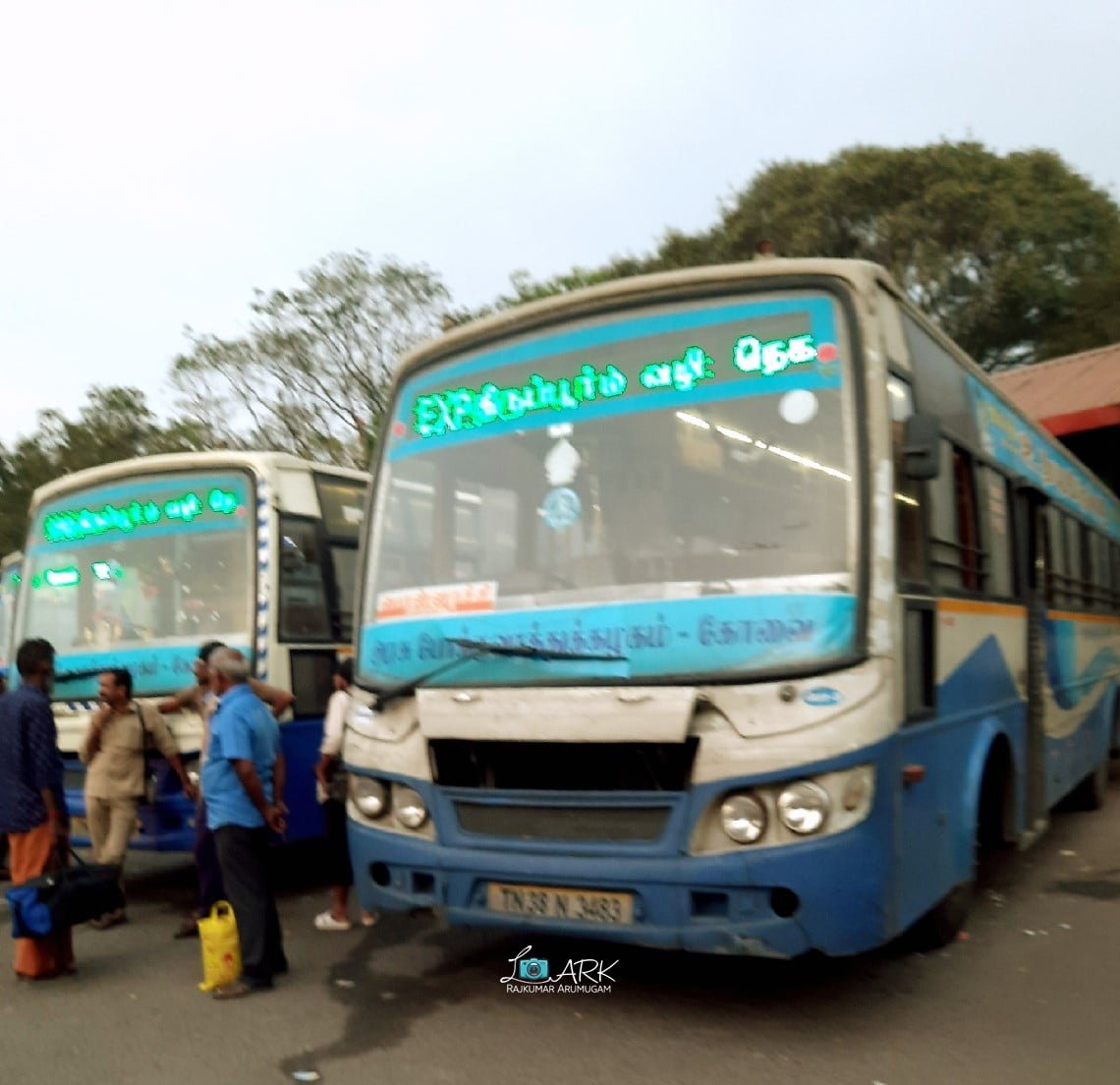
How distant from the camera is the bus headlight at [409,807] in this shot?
4781 mm

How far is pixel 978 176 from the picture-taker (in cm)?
2862

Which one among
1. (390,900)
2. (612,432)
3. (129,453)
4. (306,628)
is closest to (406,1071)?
(390,900)

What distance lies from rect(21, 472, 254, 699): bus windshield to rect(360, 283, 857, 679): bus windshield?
216 cm

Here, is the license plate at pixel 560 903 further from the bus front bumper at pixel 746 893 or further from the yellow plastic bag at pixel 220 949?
the yellow plastic bag at pixel 220 949

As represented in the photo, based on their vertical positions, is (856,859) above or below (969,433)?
below

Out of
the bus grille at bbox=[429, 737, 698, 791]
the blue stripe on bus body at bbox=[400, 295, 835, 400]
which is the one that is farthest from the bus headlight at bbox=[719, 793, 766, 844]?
the blue stripe on bus body at bbox=[400, 295, 835, 400]

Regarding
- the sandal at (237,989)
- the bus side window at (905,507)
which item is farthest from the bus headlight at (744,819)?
the sandal at (237,989)

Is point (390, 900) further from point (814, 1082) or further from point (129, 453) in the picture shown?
point (129, 453)

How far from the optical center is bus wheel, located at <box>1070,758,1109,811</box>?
375 inches

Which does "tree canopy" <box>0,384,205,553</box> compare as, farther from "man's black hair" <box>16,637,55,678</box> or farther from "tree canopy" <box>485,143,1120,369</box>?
"man's black hair" <box>16,637,55,678</box>

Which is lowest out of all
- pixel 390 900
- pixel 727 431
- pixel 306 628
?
pixel 390 900

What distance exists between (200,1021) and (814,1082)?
8.27ft

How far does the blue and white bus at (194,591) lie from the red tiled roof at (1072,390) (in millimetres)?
11070

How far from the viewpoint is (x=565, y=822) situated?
4.43 meters
